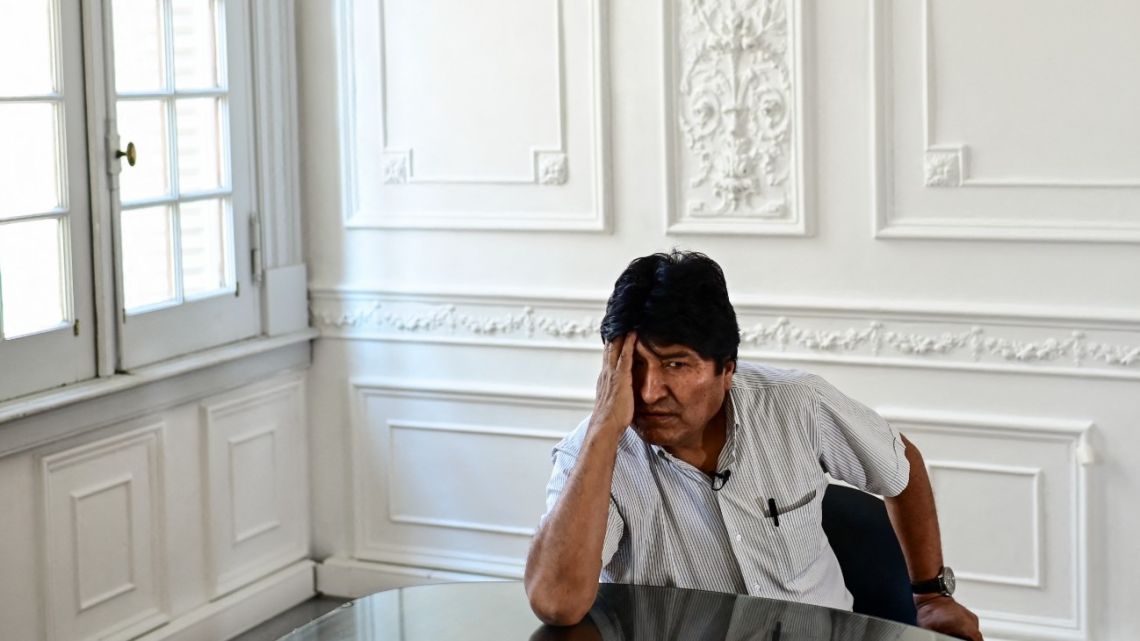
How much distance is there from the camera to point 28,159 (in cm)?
329

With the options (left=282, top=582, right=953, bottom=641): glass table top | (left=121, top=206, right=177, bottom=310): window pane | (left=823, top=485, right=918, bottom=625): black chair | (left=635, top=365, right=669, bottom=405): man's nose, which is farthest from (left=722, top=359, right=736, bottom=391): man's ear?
(left=121, top=206, right=177, bottom=310): window pane

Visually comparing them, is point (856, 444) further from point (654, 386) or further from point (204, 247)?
point (204, 247)

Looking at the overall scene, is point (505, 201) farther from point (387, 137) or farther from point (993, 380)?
point (993, 380)

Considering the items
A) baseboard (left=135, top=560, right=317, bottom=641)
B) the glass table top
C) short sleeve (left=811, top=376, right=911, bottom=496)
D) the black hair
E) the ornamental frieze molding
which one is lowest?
baseboard (left=135, top=560, right=317, bottom=641)

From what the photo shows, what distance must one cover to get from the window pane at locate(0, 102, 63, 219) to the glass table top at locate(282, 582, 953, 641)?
1610mm

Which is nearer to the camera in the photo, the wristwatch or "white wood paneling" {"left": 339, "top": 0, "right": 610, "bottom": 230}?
the wristwatch

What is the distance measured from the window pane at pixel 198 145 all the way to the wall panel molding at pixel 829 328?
0.55 metres

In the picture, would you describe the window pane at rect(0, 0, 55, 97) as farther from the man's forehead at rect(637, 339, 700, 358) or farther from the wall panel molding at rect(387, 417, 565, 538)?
the man's forehead at rect(637, 339, 700, 358)

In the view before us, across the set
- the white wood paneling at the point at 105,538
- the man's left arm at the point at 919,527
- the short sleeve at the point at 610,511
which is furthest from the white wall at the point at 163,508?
the man's left arm at the point at 919,527

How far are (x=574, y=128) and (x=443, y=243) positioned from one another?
1.79ft

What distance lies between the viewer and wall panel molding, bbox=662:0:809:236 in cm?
359

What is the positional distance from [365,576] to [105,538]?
972 millimetres

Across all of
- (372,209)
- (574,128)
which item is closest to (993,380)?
(574,128)

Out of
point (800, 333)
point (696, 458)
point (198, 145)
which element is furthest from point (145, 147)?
point (696, 458)
